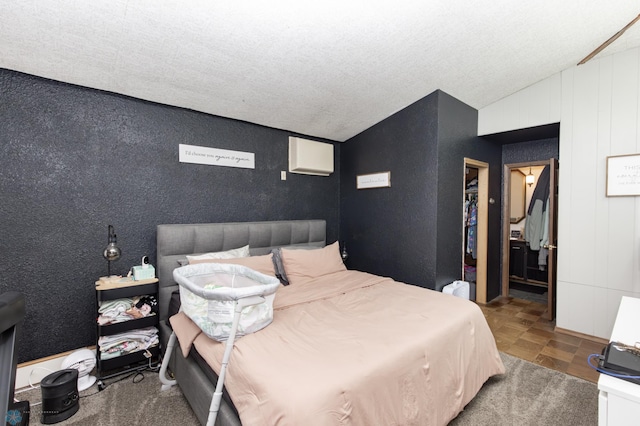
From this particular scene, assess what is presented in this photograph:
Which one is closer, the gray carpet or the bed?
the bed

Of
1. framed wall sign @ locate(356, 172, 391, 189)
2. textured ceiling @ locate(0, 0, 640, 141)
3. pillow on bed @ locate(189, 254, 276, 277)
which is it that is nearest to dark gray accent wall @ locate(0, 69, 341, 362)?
textured ceiling @ locate(0, 0, 640, 141)

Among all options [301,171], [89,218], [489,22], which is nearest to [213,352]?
[89,218]

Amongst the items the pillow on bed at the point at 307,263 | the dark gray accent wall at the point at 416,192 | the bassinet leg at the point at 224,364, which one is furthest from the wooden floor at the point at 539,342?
the bassinet leg at the point at 224,364

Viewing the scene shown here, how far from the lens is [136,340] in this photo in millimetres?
2436

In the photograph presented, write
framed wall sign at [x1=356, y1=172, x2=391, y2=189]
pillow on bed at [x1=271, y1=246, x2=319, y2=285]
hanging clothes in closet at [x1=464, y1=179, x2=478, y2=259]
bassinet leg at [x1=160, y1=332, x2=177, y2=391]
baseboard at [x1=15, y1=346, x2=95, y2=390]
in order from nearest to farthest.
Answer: bassinet leg at [x1=160, y1=332, x2=177, y2=391] → baseboard at [x1=15, y1=346, x2=95, y2=390] → pillow on bed at [x1=271, y1=246, x2=319, y2=285] → framed wall sign at [x1=356, y1=172, x2=391, y2=189] → hanging clothes in closet at [x1=464, y1=179, x2=478, y2=259]

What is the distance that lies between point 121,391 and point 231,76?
2732mm

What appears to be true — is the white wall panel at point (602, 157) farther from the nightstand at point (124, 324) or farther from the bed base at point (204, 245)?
the nightstand at point (124, 324)

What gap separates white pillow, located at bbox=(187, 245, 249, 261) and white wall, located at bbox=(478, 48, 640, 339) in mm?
3662

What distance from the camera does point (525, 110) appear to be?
357 centimetres

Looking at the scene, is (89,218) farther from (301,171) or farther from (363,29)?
(363,29)

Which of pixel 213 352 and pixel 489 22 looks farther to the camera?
pixel 489 22

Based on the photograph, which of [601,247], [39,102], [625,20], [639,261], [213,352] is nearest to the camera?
[213,352]

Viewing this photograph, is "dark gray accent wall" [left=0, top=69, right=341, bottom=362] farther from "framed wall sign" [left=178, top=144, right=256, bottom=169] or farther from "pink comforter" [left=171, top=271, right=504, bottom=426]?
"pink comforter" [left=171, top=271, right=504, bottom=426]

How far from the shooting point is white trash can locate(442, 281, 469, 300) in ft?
10.8
